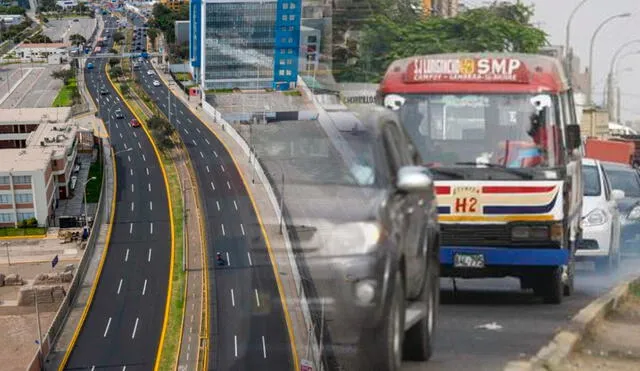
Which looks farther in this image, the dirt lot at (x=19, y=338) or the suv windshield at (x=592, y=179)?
the dirt lot at (x=19, y=338)

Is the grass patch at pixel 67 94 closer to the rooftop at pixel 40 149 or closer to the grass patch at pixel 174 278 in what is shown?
the grass patch at pixel 174 278

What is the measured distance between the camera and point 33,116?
36594mm

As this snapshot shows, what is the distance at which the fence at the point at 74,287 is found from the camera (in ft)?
58.6

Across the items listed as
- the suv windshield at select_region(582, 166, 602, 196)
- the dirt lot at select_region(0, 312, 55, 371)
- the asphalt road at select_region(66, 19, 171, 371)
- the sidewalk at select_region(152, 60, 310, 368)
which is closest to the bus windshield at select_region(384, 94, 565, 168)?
the suv windshield at select_region(582, 166, 602, 196)

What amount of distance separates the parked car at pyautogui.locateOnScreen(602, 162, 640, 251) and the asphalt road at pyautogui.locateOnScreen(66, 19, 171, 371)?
34.9ft

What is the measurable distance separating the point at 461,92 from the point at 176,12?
62237 millimetres

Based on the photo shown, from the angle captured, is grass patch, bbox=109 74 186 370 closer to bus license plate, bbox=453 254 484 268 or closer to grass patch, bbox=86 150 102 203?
grass patch, bbox=86 150 102 203

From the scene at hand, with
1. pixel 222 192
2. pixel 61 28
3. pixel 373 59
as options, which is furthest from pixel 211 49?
pixel 61 28

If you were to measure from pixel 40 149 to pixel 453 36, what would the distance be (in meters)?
27.3

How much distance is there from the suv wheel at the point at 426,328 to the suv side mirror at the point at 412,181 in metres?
0.46

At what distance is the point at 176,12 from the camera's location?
63.9m

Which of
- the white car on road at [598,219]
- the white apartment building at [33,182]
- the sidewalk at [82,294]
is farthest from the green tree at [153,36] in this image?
the white car on road at [598,219]

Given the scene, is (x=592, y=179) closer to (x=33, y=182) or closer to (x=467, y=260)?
(x=467, y=260)

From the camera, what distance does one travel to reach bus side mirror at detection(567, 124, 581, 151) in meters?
4.09
